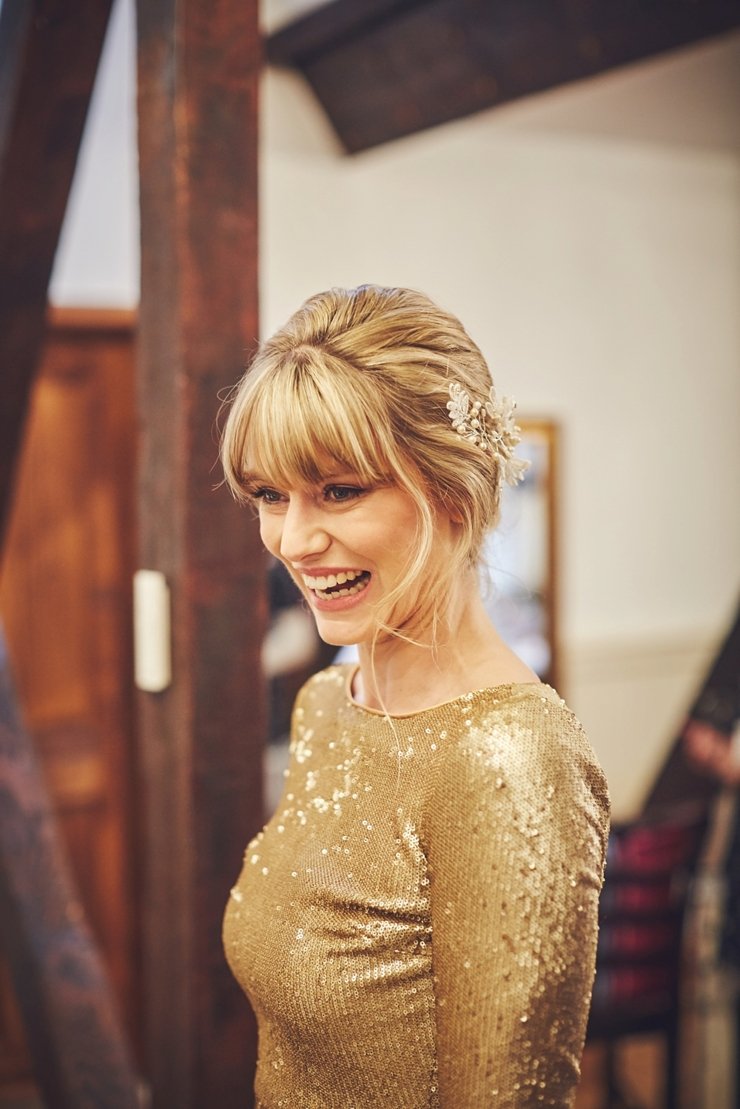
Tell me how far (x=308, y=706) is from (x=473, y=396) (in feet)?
1.62

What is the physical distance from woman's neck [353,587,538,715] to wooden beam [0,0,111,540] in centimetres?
101

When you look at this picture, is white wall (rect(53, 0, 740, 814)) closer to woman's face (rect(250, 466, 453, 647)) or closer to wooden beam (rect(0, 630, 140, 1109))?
wooden beam (rect(0, 630, 140, 1109))

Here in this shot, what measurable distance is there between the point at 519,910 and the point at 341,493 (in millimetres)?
403

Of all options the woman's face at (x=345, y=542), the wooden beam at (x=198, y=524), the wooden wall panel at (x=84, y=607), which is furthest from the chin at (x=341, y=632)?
the wooden wall panel at (x=84, y=607)

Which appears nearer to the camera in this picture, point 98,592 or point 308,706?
point 308,706

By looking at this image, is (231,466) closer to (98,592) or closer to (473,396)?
(473,396)

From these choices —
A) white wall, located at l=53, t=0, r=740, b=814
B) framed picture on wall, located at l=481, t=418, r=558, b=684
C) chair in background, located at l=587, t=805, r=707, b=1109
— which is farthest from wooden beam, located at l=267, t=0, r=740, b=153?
chair in background, located at l=587, t=805, r=707, b=1109

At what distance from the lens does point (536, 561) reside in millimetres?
4629

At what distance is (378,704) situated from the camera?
120 centimetres

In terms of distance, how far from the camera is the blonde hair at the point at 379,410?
3.23 ft

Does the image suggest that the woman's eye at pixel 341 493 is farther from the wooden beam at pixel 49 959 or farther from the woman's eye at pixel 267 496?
the wooden beam at pixel 49 959

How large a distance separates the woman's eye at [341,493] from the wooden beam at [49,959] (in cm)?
121

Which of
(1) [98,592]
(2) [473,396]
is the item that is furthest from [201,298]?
(1) [98,592]

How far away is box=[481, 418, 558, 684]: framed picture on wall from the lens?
4.57m
